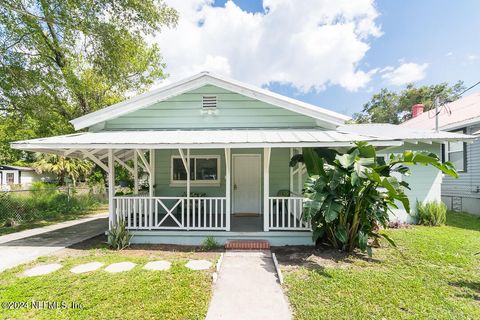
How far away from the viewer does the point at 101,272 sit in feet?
16.3

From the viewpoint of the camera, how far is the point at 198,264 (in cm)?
543

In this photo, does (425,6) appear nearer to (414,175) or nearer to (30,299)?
(414,175)

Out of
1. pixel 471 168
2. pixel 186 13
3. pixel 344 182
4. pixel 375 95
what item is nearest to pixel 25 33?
pixel 186 13

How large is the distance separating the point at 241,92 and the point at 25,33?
1003 cm

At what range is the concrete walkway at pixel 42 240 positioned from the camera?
5910 mm

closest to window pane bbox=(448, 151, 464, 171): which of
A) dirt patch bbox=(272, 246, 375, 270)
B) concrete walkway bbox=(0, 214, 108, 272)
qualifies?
dirt patch bbox=(272, 246, 375, 270)

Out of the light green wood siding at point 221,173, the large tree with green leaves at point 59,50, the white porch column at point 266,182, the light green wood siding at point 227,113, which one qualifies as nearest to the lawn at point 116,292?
the white porch column at point 266,182

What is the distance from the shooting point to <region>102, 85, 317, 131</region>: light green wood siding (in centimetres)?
870

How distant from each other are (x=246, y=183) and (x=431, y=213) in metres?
7.09

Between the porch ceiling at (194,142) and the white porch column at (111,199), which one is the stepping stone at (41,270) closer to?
the white porch column at (111,199)

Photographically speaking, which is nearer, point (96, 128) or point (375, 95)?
point (96, 128)

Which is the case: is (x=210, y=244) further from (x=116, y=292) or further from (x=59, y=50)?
(x=59, y=50)

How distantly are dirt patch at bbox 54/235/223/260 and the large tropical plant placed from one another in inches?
114

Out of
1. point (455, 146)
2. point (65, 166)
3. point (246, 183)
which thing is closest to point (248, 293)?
point (246, 183)
